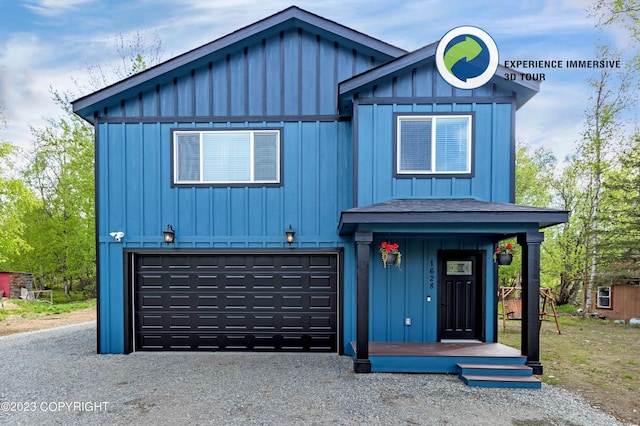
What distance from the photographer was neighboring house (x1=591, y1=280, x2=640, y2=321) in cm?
1235

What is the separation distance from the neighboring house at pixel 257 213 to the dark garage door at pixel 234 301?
0.03 metres

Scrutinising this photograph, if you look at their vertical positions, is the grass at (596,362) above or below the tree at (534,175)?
below

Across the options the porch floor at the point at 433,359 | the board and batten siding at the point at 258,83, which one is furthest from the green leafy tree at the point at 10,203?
the porch floor at the point at 433,359

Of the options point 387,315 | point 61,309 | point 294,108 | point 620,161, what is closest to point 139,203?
point 294,108

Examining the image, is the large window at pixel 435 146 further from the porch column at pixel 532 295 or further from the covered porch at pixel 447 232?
the porch column at pixel 532 295

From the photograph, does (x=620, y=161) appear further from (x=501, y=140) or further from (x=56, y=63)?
(x=56, y=63)

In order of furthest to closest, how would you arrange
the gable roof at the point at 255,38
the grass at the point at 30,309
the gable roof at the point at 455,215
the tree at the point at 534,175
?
the tree at the point at 534,175, the grass at the point at 30,309, the gable roof at the point at 255,38, the gable roof at the point at 455,215

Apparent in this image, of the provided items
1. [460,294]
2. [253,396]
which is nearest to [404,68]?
[460,294]

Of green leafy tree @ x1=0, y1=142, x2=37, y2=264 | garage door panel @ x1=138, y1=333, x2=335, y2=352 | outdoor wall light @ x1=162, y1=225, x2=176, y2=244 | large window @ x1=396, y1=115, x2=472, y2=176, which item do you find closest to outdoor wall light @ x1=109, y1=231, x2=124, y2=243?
outdoor wall light @ x1=162, y1=225, x2=176, y2=244

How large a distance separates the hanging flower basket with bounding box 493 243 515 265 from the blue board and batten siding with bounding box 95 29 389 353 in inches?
101

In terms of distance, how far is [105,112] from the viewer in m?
6.86

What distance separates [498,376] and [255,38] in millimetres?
7140

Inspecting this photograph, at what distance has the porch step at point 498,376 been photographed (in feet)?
16.2

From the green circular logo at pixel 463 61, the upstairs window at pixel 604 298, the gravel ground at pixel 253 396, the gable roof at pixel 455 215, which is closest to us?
the gravel ground at pixel 253 396
